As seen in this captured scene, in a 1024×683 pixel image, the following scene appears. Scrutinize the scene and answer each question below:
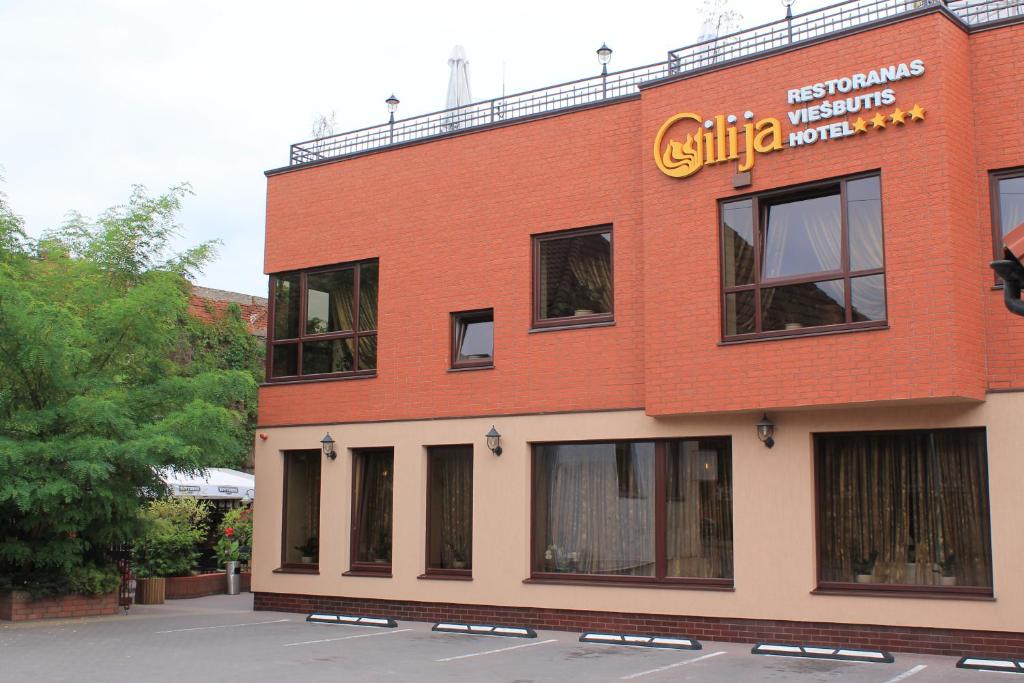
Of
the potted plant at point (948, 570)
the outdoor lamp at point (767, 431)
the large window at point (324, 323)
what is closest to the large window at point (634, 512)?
the outdoor lamp at point (767, 431)

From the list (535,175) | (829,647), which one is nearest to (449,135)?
(535,175)

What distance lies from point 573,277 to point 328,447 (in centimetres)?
473

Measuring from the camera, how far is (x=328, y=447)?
1639 centimetres

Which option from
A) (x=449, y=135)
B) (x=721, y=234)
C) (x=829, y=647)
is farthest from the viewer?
(x=449, y=135)

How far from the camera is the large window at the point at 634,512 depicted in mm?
13141

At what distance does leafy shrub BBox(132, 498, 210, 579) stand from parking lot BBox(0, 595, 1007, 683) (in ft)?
12.7

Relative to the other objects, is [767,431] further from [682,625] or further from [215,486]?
[215,486]

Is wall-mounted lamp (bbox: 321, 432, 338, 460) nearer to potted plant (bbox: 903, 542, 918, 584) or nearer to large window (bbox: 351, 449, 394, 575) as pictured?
large window (bbox: 351, 449, 394, 575)

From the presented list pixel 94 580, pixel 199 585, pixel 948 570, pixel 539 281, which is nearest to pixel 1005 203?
pixel 948 570

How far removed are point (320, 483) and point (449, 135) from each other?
18.6ft

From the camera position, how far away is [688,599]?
42.4 feet

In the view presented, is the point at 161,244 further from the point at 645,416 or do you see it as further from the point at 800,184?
the point at 800,184

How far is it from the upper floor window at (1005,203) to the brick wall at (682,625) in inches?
161

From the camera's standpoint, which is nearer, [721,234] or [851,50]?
[851,50]
